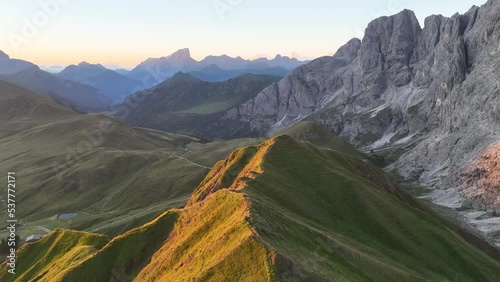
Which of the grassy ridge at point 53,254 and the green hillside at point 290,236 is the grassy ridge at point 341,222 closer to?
the green hillside at point 290,236

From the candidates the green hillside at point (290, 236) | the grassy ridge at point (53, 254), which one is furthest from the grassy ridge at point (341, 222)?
the grassy ridge at point (53, 254)

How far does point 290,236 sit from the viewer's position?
63.0m

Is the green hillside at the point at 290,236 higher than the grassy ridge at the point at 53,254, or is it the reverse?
the green hillside at the point at 290,236

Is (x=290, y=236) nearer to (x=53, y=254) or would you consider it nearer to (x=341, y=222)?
(x=341, y=222)

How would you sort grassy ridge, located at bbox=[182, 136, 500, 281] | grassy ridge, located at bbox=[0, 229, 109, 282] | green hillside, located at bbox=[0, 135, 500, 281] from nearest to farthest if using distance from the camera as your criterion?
1. green hillside, located at bbox=[0, 135, 500, 281]
2. grassy ridge, located at bbox=[182, 136, 500, 281]
3. grassy ridge, located at bbox=[0, 229, 109, 282]

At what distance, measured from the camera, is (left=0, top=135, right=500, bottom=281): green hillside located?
53688mm

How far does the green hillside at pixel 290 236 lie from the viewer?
5369 centimetres

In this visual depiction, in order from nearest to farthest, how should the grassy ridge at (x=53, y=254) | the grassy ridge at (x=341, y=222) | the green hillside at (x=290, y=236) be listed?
1. the green hillside at (x=290, y=236)
2. the grassy ridge at (x=341, y=222)
3. the grassy ridge at (x=53, y=254)

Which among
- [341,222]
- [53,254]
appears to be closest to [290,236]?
[341,222]

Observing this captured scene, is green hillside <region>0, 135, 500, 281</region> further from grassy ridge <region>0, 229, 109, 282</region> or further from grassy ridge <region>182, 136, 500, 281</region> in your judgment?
grassy ridge <region>0, 229, 109, 282</region>

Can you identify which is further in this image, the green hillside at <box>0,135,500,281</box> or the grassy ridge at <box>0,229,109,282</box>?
the grassy ridge at <box>0,229,109,282</box>

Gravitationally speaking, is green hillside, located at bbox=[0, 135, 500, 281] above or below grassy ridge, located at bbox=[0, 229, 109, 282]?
above

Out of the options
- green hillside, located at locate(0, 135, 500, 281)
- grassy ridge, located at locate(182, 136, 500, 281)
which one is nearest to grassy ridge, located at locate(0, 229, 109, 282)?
green hillside, located at locate(0, 135, 500, 281)

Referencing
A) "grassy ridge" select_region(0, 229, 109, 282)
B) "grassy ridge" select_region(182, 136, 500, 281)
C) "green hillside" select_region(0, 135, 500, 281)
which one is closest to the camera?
"green hillside" select_region(0, 135, 500, 281)
